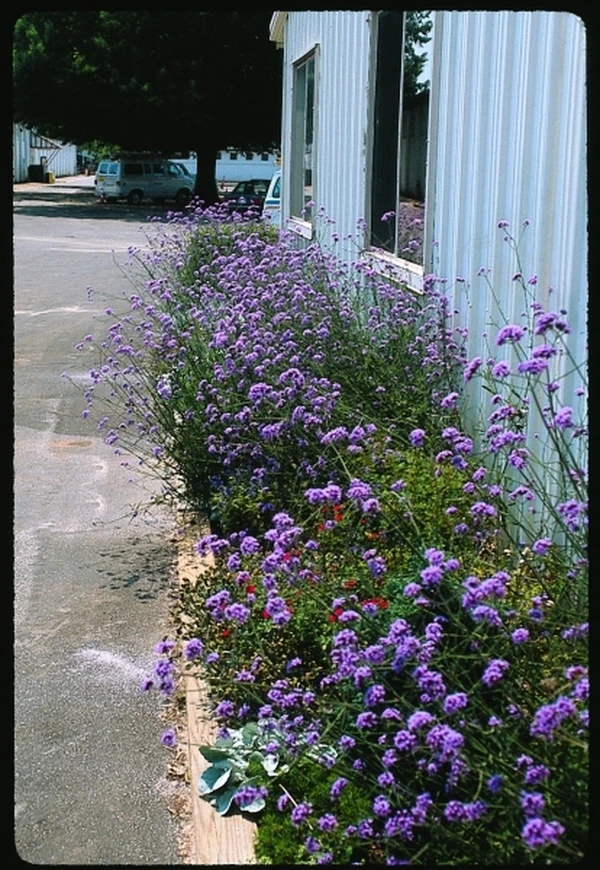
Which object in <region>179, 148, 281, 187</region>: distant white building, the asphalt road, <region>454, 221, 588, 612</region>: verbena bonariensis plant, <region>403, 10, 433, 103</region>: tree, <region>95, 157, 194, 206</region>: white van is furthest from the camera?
<region>179, 148, 281, 187</region>: distant white building

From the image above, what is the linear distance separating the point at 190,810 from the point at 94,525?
10.1 ft

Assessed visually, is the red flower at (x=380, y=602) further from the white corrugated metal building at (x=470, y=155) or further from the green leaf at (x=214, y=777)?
the white corrugated metal building at (x=470, y=155)

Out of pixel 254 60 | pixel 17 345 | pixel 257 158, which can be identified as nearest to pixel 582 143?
pixel 17 345

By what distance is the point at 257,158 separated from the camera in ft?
226

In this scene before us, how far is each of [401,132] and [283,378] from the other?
114 inches

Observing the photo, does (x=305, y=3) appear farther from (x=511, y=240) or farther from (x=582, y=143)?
(x=511, y=240)

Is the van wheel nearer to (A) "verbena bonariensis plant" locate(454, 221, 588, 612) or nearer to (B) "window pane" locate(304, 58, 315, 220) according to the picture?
(B) "window pane" locate(304, 58, 315, 220)

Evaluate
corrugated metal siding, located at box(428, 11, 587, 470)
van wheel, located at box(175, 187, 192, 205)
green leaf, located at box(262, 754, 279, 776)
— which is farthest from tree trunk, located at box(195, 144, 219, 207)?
green leaf, located at box(262, 754, 279, 776)

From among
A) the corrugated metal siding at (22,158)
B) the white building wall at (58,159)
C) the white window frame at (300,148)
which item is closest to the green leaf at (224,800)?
the white window frame at (300,148)

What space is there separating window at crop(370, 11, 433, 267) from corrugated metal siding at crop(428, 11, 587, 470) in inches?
20.3

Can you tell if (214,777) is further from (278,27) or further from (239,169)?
(239,169)

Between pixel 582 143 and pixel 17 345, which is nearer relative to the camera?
pixel 582 143

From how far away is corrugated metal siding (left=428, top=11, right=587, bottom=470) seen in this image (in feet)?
13.0

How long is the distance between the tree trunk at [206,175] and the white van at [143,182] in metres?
1.85
